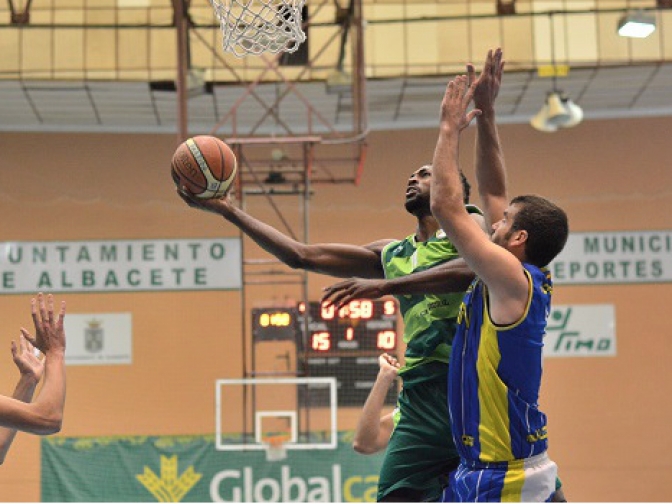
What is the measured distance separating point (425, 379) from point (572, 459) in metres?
10.8

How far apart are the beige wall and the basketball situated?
10100mm

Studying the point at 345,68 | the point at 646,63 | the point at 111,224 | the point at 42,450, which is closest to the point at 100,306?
the point at 111,224

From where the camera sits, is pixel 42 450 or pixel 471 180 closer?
pixel 42 450

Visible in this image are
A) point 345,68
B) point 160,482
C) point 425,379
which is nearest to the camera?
point 425,379

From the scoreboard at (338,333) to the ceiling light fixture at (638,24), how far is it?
4.45 metres

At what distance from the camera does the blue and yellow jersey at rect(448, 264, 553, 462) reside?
13.0ft

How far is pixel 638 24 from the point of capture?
43.8 feet

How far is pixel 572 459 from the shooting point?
593 inches

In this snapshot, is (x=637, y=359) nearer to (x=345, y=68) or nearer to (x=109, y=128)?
A: (x=345, y=68)

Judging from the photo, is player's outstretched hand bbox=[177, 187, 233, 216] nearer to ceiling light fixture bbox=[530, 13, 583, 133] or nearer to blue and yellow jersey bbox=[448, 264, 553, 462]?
blue and yellow jersey bbox=[448, 264, 553, 462]

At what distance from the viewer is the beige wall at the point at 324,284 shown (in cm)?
1507

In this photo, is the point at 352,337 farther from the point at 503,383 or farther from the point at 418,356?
the point at 503,383

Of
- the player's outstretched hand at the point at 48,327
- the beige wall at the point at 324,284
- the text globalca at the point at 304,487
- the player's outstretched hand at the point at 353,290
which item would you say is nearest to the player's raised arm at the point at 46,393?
the player's outstretched hand at the point at 48,327

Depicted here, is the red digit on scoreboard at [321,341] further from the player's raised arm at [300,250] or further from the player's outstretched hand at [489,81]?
the player's outstretched hand at [489,81]
